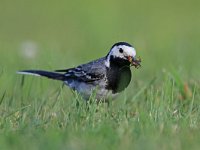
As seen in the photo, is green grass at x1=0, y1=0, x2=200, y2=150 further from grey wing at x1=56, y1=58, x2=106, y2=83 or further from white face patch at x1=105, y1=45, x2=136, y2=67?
white face patch at x1=105, y1=45, x2=136, y2=67

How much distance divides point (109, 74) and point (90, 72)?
254 millimetres

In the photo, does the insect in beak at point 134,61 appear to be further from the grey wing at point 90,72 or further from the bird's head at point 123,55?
the grey wing at point 90,72

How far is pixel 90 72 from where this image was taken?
8.45m

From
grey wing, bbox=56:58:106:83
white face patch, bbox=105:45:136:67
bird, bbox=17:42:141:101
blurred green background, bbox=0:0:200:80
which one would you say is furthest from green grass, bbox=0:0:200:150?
white face patch, bbox=105:45:136:67

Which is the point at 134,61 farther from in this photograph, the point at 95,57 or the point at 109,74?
the point at 95,57

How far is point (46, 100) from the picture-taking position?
315 inches

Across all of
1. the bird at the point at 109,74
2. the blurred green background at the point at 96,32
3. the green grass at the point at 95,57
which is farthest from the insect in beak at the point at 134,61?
the blurred green background at the point at 96,32

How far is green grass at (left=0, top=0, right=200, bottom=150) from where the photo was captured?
572cm

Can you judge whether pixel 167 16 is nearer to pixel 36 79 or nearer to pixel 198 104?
pixel 36 79

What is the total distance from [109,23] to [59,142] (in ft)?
35.4

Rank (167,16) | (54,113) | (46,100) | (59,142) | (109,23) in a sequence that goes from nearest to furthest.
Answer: (59,142)
(54,113)
(46,100)
(109,23)
(167,16)

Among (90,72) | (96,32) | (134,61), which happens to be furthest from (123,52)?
(96,32)

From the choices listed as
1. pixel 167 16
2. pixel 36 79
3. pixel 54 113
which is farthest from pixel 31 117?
pixel 167 16

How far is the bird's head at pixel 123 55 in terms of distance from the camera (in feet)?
26.6
